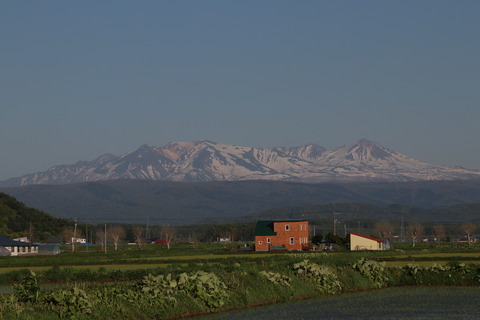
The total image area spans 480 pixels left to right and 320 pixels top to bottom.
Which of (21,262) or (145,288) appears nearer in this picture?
(145,288)

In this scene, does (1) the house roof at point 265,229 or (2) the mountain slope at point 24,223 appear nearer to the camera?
(1) the house roof at point 265,229

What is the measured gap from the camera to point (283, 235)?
387 ft

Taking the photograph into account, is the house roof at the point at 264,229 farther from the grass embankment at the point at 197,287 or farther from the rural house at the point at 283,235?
the grass embankment at the point at 197,287

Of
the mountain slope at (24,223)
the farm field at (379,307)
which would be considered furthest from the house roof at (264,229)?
the mountain slope at (24,223)

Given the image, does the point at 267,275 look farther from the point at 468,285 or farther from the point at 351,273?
the point at 468,285

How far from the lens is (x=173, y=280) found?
119 ft

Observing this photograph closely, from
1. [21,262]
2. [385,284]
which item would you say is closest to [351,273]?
[385,284]

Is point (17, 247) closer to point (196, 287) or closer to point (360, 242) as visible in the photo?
point (360, 242)

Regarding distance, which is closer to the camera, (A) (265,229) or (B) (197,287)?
(B) (197,287)

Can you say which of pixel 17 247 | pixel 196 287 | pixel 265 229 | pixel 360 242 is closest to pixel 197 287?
pixel 196 287

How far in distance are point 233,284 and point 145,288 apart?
19.9 ft

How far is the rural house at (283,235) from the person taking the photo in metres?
117

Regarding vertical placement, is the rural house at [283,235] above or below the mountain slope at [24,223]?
below

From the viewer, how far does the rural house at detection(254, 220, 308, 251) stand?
11681 cm
